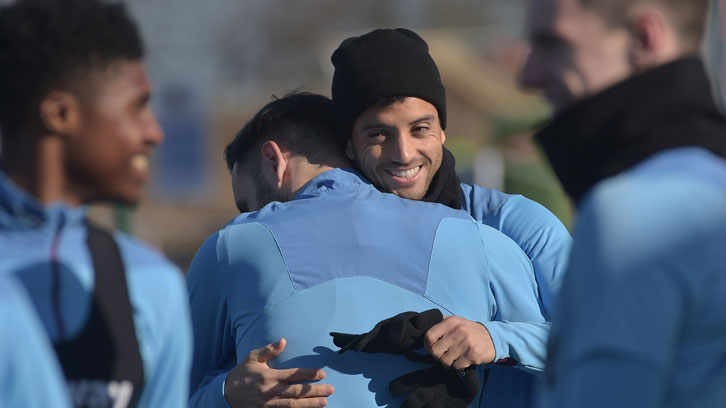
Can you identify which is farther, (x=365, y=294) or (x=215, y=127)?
(x=215, y=127)

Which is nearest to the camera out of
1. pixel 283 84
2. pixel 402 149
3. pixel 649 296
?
pixel 649 296

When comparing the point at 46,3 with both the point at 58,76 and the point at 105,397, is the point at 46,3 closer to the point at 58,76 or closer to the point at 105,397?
the point at 58,76

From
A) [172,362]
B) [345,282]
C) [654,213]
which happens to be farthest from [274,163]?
[654,213]

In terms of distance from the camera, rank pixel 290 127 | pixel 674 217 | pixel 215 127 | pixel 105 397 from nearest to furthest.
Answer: pixel 674 217
pixel 105 397
pixel 290 127
pixel 215 127

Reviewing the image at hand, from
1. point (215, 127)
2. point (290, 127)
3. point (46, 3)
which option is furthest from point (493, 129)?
point (46, 3)

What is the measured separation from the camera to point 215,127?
2667cm

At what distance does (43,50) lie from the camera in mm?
2182

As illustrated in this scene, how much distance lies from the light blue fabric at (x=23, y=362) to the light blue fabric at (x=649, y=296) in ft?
3.21

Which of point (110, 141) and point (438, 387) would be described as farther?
point (438, 387)

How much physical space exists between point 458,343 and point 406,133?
1121mm

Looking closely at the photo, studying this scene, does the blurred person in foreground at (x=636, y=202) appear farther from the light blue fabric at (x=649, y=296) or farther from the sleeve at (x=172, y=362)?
the sleeve at (x=172, y=362)

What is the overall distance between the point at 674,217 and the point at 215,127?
25233 mm

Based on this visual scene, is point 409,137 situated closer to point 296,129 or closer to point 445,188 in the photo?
point 445,188

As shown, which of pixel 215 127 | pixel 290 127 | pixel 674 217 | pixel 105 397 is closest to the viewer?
pixel 674 217
